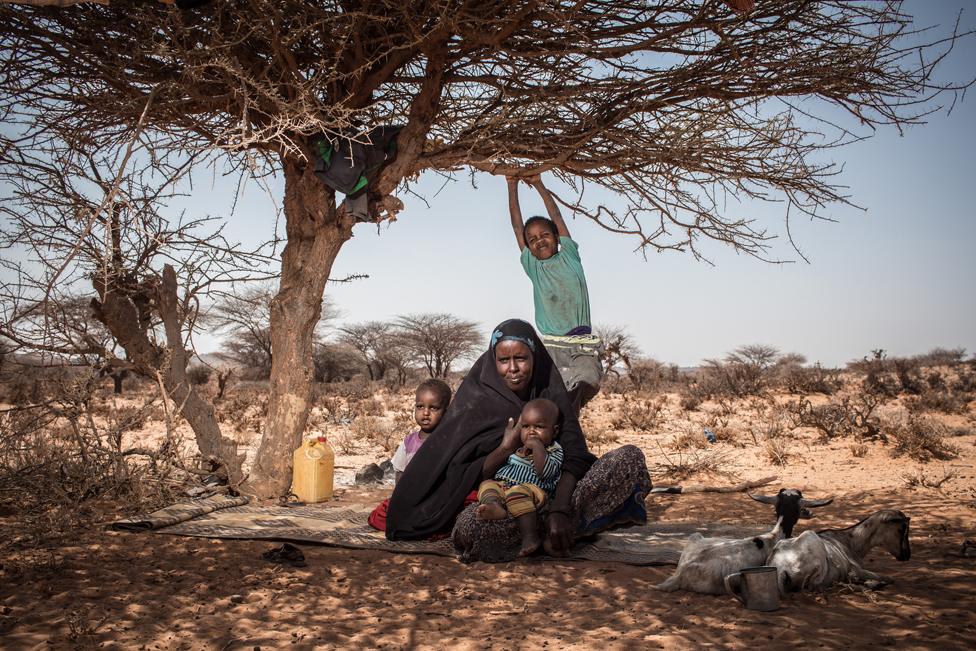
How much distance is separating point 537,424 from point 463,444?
0.55 meters

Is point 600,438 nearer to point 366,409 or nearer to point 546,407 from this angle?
point 546,407

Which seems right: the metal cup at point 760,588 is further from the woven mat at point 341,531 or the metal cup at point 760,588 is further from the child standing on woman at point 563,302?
the child standing on woman at point 563,302

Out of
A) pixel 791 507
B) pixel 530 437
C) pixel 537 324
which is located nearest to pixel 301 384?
pixel 537 324

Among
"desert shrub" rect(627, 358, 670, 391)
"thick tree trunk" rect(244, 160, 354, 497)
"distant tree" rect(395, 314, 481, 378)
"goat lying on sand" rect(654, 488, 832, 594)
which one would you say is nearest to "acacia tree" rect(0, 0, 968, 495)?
"thick tree trunk" rect(244, 160, 354, 497)

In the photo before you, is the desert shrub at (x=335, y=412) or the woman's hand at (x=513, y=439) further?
the desert shrub at (x=335, y=412)

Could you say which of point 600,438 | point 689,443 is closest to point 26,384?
point 600,438

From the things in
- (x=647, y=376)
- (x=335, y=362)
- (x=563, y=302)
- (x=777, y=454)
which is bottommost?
(x=777, y=454)

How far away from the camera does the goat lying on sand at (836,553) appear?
2838 mm

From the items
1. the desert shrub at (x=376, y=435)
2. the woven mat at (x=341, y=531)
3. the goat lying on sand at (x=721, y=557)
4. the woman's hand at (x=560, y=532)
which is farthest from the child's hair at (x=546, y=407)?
the desert shrub at (x=376, y=435)

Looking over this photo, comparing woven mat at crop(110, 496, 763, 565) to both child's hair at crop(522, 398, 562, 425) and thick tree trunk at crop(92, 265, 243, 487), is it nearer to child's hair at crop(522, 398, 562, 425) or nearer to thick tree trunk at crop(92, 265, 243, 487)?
child's hair at crop(522, 398, 562, 425)

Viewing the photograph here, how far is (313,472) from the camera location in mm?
5305

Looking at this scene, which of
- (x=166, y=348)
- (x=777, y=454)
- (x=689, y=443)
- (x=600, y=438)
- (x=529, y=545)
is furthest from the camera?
(x=600, y=438)

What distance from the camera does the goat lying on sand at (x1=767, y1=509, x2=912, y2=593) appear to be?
9.31 ft

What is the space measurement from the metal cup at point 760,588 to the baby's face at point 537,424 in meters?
1.29
